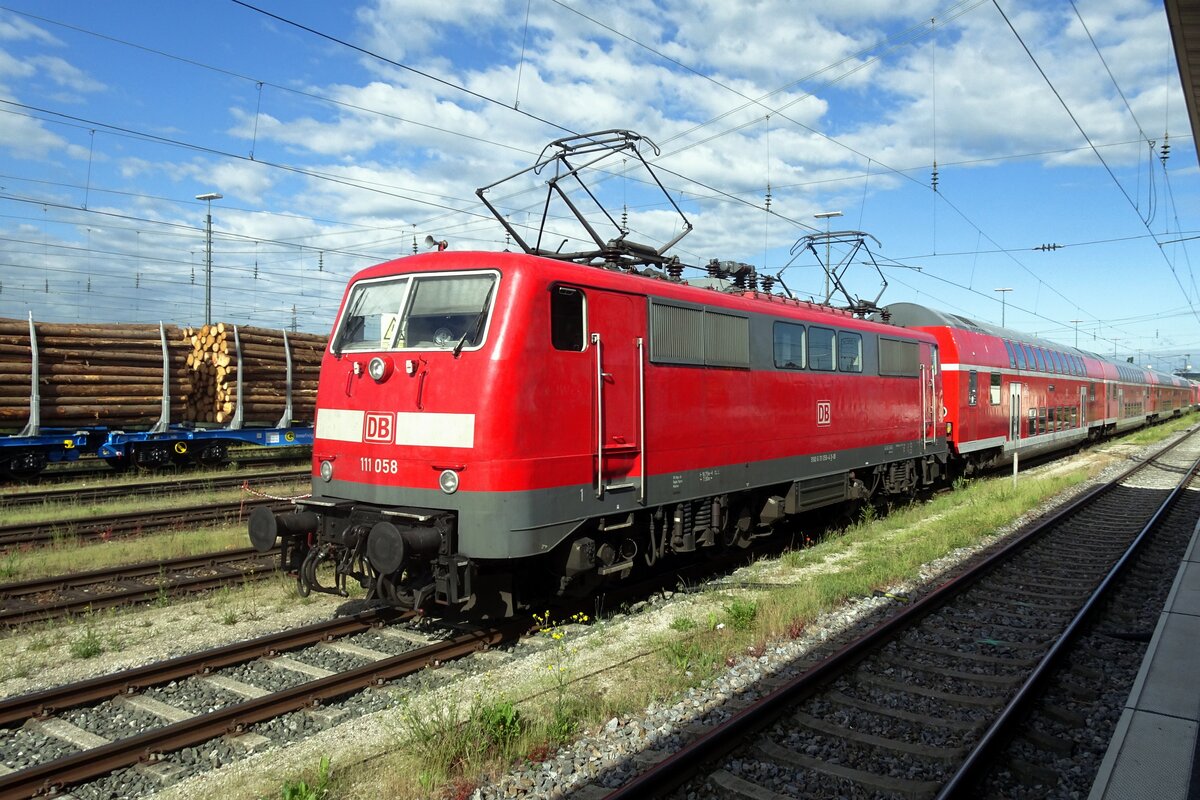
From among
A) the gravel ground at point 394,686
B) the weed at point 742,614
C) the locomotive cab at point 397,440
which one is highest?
the locomotive cab at point 397,440

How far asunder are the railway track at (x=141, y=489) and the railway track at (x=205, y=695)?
33.1 ft

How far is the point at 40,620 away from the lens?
25.1 feet

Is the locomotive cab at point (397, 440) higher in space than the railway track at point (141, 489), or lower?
higher

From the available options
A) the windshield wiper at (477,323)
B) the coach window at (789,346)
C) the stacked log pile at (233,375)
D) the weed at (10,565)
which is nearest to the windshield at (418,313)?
the windshield wiper at (477,323)

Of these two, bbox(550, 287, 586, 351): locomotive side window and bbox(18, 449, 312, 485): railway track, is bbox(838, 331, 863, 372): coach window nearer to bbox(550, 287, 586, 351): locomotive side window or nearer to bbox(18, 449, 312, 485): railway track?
bbox(550, 287, 586, 351): locomotive side window

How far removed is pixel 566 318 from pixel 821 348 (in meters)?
5.61

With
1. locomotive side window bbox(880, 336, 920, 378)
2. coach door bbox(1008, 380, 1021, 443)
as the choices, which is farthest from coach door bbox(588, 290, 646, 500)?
coach door bbox(1008, 380, 1021, 443)

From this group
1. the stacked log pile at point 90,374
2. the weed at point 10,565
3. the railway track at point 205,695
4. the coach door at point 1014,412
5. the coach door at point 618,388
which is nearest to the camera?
the railway track at point 205,695

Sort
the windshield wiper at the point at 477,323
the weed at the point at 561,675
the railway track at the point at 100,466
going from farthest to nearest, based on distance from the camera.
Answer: the railway track at the point at 100,466, the windshield wiper at the point at 477,323, the weed at the point at 561,675

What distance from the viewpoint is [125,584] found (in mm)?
8961

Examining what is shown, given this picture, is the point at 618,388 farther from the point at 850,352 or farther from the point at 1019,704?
the point at 850,352

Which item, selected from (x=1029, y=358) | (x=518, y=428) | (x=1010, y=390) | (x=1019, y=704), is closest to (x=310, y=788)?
(x=518, y=428)

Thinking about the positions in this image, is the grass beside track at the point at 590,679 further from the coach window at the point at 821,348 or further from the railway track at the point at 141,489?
the railway track at the point at 141,489

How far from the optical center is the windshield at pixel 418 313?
6.91m
